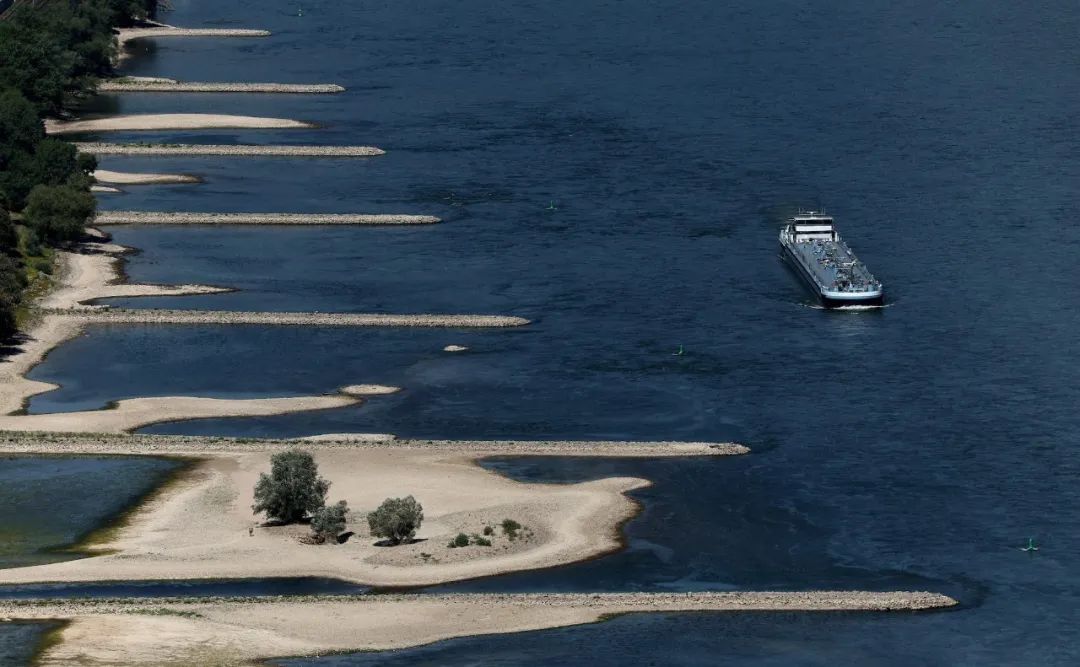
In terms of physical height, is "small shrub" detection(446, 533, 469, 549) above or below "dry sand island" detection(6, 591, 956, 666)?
above

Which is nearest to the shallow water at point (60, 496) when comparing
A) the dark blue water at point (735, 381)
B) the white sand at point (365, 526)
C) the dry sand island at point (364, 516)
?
the dry sand island at point (364, 516)

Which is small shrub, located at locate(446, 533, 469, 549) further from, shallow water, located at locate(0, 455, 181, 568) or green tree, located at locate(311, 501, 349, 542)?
shallow water, located at locate(0, 455, 181, 568)

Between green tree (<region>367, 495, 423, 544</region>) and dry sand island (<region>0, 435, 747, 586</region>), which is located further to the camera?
green tree (<region>367, 495, 423, 544</region>)

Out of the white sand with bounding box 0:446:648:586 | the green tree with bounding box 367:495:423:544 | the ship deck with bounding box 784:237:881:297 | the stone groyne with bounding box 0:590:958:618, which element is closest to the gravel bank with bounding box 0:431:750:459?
the white sand with bounding box 0:446:648:586

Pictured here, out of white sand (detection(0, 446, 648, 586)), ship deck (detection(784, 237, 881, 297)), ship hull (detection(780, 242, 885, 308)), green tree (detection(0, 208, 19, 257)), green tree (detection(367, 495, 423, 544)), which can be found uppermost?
green tree (detection(0, 208, 19, 257))

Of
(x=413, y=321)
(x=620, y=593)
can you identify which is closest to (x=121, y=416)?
(x=413, y=321)

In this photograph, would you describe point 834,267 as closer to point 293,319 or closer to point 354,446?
point 293,319

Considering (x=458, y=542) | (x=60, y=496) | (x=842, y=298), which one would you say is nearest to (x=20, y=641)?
(x=60, y=496)
